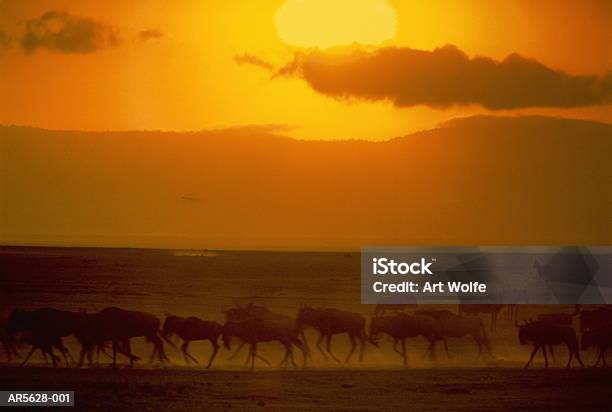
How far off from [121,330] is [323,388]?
1.16m

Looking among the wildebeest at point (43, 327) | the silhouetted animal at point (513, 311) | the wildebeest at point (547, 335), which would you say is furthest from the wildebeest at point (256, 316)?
the wildebeest at point (547, 335)

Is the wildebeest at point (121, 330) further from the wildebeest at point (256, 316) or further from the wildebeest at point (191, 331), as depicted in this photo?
the wildebeest at point (256, 316)

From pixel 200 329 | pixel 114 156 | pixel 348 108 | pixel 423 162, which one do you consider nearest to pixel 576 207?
pixel 423 162

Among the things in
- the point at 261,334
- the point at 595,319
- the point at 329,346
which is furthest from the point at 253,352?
the point at 595,319

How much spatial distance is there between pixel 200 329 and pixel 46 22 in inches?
73.8

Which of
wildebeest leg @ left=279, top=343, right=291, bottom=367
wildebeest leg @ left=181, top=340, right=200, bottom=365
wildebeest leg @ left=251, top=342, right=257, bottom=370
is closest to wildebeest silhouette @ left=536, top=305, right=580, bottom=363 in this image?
wildebeest leg @ left=279, top=343, right=291, bottom=367

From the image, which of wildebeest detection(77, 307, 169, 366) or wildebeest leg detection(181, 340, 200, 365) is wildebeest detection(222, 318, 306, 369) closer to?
wildebeest leg detection(181, 340, 200, 365)

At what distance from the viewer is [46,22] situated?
16.4ft

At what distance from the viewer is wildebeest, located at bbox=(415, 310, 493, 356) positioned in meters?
5.13

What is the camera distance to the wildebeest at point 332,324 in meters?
5.17

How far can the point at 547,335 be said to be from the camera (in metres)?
5.20

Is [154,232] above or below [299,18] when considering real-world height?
below

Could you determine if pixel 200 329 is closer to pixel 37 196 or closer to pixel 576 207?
pixel 37 196

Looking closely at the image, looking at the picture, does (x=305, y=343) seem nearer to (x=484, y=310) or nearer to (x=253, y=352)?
(x=253, y=352)
